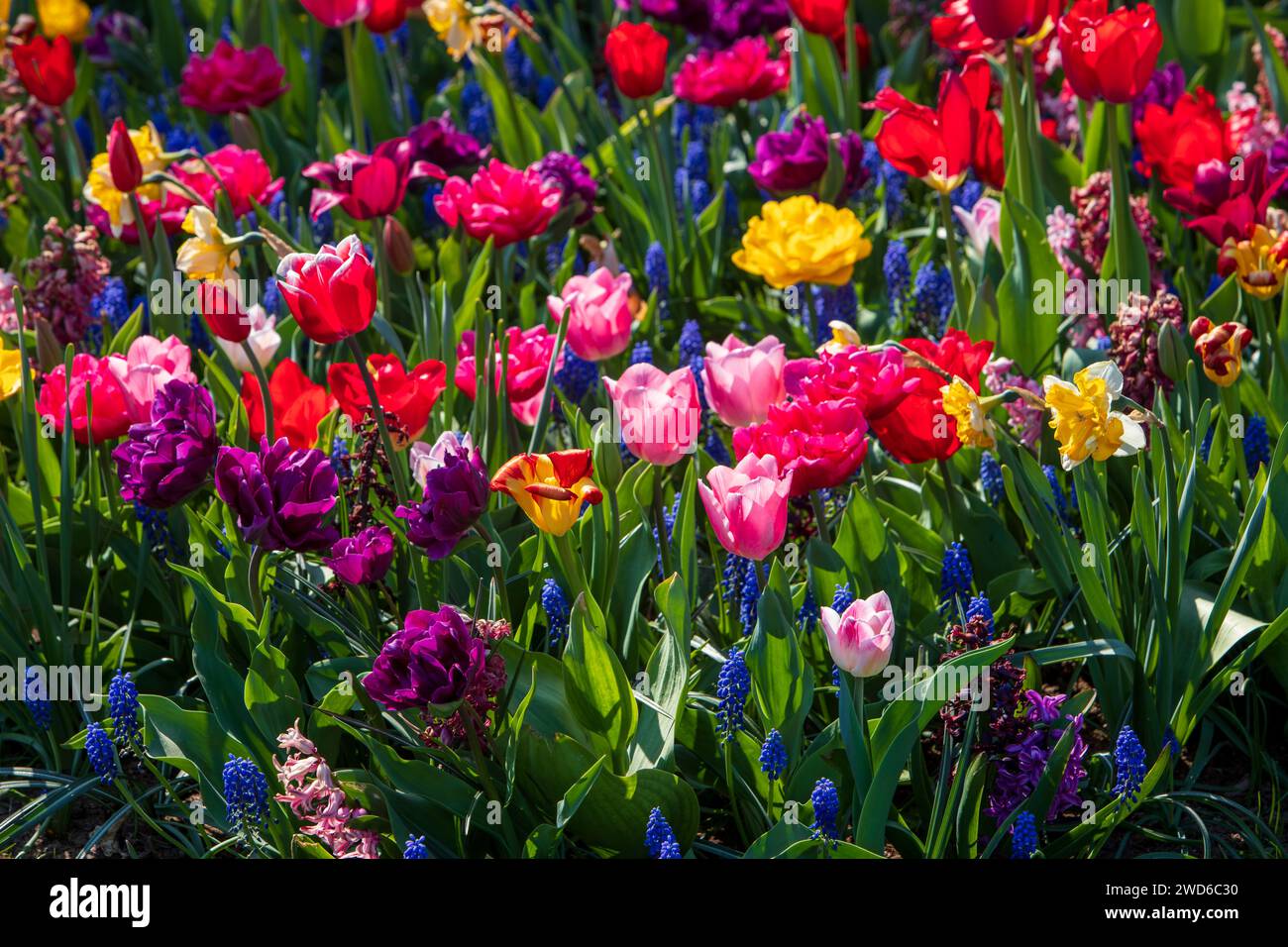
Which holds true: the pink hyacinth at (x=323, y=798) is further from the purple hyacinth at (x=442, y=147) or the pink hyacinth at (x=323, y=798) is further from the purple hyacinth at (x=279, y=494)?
the purple hyacinth at (x=442, y=147)

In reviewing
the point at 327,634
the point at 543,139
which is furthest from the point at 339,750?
the point at 543,139

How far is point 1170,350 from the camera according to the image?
2.26 m

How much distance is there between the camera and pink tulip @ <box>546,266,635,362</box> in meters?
2.57

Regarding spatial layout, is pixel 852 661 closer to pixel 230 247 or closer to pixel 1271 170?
pixel 230 247

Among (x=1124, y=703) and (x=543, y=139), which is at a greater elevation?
(x=543, y=139)

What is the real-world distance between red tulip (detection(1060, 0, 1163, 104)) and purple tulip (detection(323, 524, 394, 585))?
157 cm

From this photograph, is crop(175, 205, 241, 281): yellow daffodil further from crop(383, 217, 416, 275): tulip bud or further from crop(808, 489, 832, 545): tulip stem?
crop(808, 489, 832, 545): tulip stem

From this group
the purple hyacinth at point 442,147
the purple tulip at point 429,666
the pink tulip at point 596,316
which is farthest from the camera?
the purple hyacinth at point 442,147

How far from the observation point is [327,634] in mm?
2289

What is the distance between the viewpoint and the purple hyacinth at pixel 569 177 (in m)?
3.19

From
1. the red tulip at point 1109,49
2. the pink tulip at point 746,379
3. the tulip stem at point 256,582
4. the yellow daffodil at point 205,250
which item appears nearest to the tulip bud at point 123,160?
the yellow daffodil at point 205,250

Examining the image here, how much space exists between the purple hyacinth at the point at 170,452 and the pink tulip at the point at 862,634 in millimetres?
867

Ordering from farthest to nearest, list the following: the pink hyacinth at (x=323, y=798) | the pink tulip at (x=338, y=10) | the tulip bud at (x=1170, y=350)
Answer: the pink tulip at (x=338, y=10), the tulip bud at (x=1170, y=350), the pink hyacinth at (x=323, y=798)
